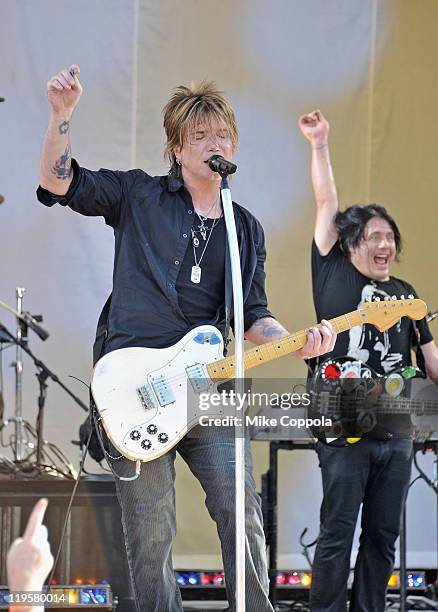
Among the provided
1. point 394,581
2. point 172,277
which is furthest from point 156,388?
point 394,581

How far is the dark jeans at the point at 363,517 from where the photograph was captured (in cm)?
407

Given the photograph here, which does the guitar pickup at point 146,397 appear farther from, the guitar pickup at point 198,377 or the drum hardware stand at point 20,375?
the drum hardware stand at point 20,375

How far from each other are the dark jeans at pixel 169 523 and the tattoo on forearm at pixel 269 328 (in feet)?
1.34

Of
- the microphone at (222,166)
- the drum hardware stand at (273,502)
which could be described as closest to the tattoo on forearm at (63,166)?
the microphone at (222,166)

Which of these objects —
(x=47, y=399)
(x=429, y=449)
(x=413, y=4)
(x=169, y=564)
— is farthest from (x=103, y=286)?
(x=169, y=564)

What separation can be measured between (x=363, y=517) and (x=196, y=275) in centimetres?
164

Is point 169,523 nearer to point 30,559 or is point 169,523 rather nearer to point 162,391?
point 162,391

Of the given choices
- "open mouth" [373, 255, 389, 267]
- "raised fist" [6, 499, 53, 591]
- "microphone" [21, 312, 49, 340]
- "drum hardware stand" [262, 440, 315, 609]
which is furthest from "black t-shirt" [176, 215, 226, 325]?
"microphone" [21, 312, 49, 340]

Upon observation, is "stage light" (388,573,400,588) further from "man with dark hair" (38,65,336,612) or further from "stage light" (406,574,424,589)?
"man with dark hair" (38,65,336,612)

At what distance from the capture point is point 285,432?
4328 mm

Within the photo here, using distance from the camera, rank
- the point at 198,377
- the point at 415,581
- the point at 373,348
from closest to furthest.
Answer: the point at 198,377 < the point at 373,348 < the point at 415,581

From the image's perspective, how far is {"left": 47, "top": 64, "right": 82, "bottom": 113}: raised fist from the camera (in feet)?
9.15

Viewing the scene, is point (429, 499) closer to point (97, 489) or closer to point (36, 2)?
point (97, 489)

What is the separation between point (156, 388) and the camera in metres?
3.00
